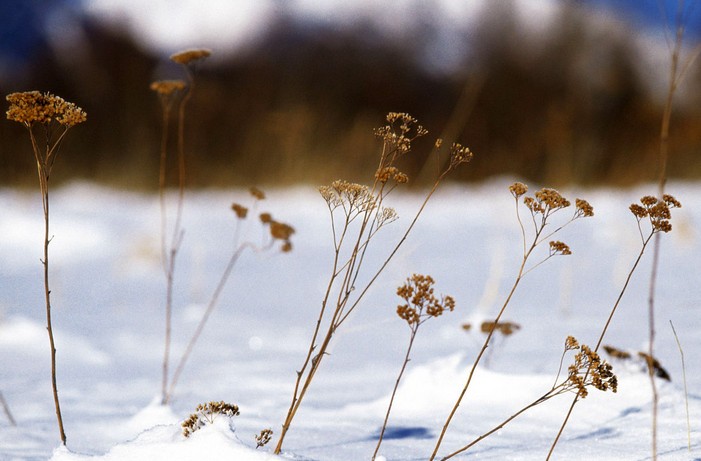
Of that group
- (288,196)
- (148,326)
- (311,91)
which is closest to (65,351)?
(148,326)

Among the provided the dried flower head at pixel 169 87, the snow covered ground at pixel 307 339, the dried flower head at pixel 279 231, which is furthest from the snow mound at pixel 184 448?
the dried flower head at pixel 169 87

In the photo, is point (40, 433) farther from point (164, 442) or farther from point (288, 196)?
point (288, 196)

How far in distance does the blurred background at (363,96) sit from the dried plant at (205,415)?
6.30 metres

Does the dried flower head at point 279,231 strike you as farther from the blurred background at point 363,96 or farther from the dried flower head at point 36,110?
the blurred background at point 363,96

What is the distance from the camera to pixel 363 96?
41.9 ft

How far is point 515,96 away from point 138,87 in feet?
22.6

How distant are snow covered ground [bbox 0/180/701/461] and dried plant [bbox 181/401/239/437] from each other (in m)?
0.02

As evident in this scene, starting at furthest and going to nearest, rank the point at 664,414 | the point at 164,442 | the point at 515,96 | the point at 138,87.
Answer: the point at 515,96 < the point at 138,87 < the point at 664,414 < the point at 164,442

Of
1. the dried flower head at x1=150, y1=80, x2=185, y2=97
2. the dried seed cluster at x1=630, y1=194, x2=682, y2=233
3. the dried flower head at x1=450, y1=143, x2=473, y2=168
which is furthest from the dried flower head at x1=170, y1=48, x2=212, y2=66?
the dried seed cluster at x1=630, y1=194, x2=682, y2=233

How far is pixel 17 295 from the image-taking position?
3799 millimetres

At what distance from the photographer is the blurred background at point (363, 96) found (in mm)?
8789

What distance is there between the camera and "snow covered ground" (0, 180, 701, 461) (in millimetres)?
1516

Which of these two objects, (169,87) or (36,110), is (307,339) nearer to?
(169,87)

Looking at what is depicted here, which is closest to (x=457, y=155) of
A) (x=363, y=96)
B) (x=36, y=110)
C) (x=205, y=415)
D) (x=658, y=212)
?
(x=658, y=212)
